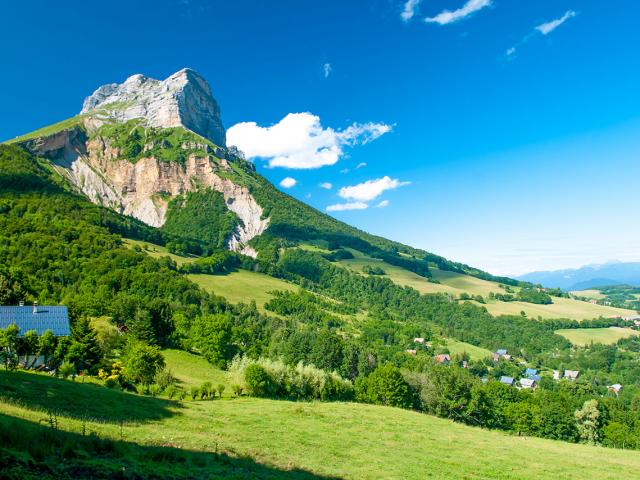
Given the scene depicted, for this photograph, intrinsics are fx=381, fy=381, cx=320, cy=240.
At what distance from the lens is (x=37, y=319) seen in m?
53.0

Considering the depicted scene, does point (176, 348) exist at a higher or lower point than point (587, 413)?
higher

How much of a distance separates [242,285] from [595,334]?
17019 cm

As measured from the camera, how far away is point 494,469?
3194 centimetres

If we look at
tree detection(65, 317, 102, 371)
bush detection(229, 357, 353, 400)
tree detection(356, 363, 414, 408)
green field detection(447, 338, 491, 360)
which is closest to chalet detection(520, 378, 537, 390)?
green field detection(447, 338, 491, 360)

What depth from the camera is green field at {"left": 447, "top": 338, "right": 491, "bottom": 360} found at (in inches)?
5869

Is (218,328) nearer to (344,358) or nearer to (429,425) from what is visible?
(344,358)

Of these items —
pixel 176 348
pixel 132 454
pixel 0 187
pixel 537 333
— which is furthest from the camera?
pixel 537 333

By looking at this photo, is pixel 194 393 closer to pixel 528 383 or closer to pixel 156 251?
pixel 528 383

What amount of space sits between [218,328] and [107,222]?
121 m

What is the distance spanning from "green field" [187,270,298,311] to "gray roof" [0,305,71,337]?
8318cm

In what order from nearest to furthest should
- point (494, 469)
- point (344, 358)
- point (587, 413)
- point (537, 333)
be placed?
point (494, 469) → point (587, 413) → point (344, 358) → point (537, 333)

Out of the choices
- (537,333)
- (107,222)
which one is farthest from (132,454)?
(537,333)

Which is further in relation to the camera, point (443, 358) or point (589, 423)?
point (443, 358)

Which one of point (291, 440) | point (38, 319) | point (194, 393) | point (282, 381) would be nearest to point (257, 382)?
point (282, 381)
